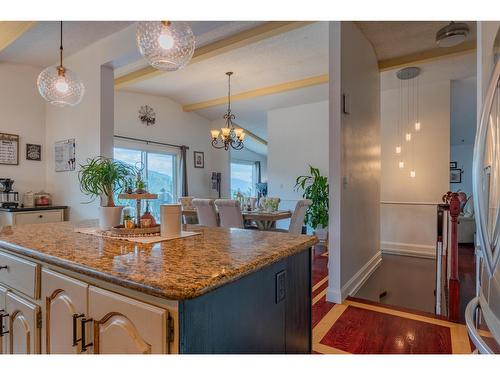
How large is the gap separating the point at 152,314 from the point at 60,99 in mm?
2045

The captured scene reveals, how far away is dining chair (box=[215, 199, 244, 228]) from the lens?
3.62m

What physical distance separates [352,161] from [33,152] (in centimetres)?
390

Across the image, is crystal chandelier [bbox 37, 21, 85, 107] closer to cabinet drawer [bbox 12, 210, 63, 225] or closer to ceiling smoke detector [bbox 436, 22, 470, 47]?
cabinet drawer [bbox 12, 210, 63, 225]

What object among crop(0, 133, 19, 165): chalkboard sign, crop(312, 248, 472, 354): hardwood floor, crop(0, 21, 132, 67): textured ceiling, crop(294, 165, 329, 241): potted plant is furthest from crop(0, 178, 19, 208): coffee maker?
crop(294, 165, 329, 241): potted plant

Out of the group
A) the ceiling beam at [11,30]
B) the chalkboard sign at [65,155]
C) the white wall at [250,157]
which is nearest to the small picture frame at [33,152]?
the chalkboard sign at [65,155]

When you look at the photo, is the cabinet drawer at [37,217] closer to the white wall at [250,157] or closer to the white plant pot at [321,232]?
the white plant pot at [321,232]

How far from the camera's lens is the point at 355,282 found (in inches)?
121

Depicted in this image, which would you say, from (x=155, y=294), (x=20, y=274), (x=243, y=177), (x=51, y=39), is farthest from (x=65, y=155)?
(x=243, y=177)

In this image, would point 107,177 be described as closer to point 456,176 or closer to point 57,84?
point 57,84

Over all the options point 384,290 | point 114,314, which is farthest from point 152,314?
point 384,290

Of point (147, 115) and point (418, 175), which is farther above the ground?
point (147, 115)

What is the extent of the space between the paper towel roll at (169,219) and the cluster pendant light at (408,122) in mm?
4322

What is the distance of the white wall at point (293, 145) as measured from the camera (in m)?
6.04
